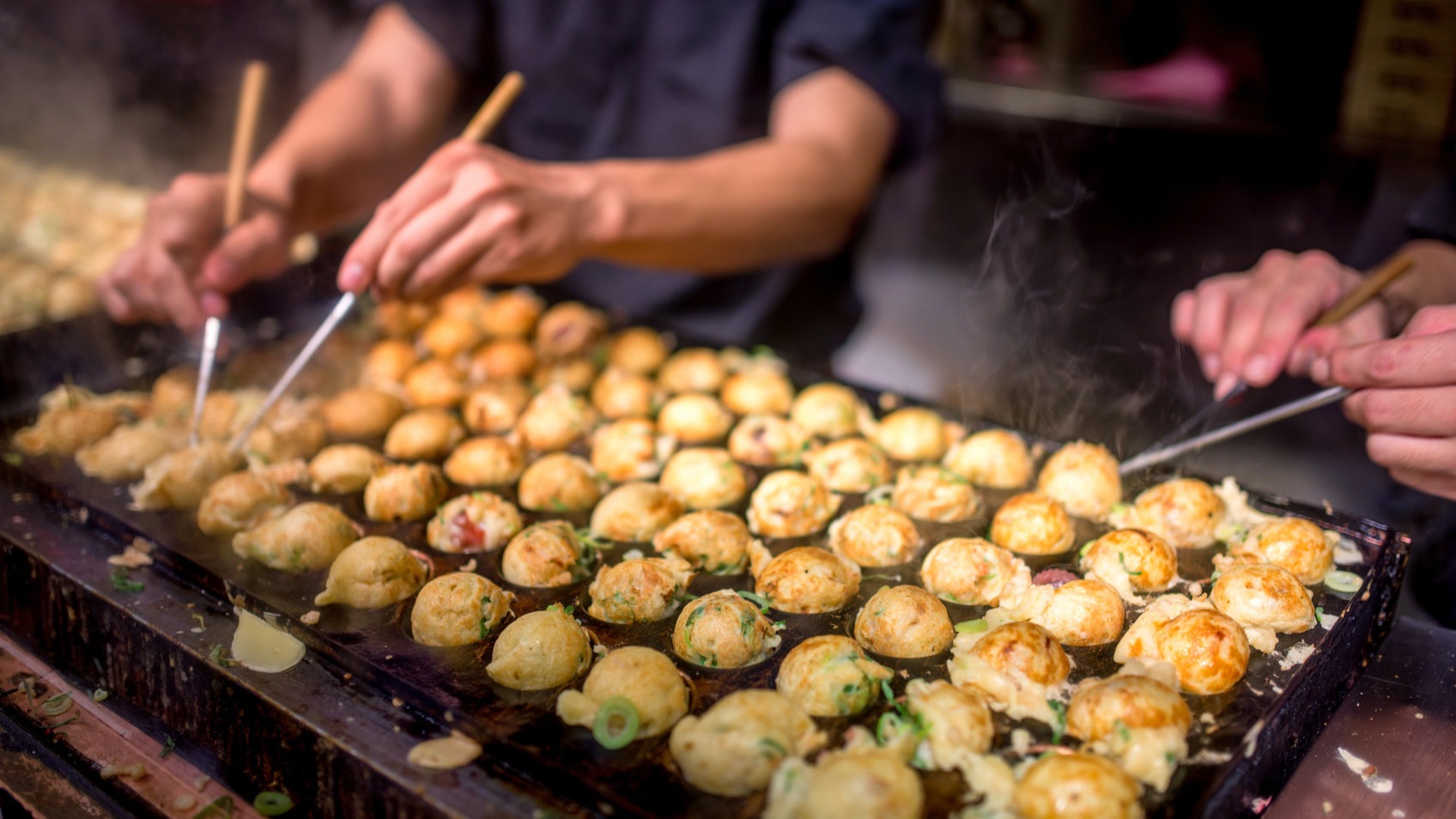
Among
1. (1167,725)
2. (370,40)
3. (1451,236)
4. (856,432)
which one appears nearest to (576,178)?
(856,432)

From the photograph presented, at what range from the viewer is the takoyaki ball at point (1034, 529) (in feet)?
6.75

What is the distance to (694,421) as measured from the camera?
8.76ft

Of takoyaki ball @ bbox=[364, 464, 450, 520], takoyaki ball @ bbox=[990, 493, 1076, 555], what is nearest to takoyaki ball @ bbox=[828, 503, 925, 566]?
takoyaki ball @ bbox=[990, 493, 1076, 555]

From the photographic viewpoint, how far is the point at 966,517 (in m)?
2.25

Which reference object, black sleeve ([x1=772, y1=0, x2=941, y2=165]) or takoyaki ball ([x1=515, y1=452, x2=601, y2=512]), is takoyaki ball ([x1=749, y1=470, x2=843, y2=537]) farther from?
black sleeve ([x1=772, y1=0, x2=941, y2=165])

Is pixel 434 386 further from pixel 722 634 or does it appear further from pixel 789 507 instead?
pixel 722 634

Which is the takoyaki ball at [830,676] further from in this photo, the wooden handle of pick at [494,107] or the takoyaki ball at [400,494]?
the wooden handle of pick at [494,107]

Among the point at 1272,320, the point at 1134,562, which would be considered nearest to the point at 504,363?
the point at 1134,562

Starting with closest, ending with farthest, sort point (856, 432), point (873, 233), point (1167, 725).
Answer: point (1167, 725), point (856, 432), point (873, 233)

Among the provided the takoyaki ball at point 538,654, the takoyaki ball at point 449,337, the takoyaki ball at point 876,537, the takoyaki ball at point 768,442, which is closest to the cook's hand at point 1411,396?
the takoyaki ball at point 876,537

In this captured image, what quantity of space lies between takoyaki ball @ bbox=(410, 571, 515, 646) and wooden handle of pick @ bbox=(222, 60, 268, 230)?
4.66 feet

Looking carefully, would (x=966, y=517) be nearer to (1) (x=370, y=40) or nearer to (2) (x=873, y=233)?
(1) (x=370, y=40)

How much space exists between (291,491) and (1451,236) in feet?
9.85

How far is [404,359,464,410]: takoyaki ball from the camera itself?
2.88 m
